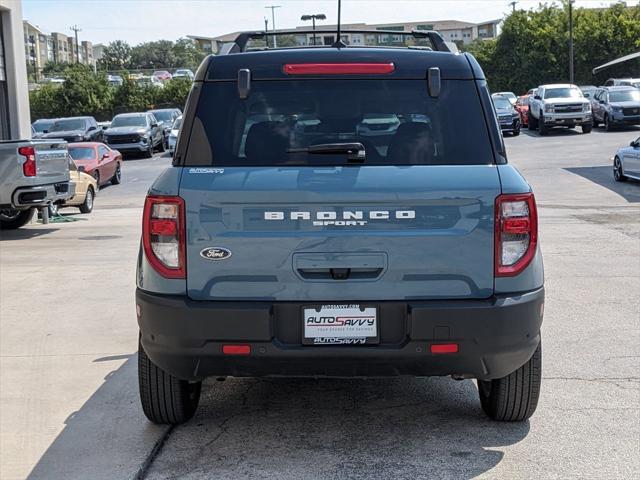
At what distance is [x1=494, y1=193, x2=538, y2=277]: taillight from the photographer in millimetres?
4352

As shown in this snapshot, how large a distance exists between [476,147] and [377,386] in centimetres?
214

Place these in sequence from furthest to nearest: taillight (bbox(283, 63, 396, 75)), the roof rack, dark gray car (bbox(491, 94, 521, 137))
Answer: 1. dark gray car (bbox(491, 94, 521, 137))
2. the roof rack
3. taillight (bbox(283, 63, 396, 75))

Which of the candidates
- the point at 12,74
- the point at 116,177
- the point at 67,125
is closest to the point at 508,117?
the point at 116,177

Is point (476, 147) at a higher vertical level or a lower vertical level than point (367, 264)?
higher

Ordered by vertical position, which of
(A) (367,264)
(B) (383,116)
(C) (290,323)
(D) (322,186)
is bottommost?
(C) (290,323)

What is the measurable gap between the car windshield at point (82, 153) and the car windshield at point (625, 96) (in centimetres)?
2095

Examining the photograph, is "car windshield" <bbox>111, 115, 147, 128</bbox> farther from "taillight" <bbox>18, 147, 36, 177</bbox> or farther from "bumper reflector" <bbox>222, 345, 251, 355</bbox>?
"bumper reflector" <bbox>222, 345, 251, 355</bbox>

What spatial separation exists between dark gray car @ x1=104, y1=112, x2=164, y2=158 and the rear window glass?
31.7 metres

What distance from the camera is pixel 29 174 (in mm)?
14766

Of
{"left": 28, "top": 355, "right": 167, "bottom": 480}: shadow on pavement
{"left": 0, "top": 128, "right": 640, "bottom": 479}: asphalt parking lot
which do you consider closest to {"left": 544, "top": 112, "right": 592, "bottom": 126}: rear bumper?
{"left": 0, "top": 128, "right": 640, "bottom": 479}: asphalt parking lot

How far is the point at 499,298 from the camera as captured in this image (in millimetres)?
4387

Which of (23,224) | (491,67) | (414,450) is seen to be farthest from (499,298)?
(491,67)

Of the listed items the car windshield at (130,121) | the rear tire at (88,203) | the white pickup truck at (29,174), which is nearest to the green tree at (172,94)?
the car windshield at (130,121)

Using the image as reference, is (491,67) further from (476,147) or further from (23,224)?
(476,147)
